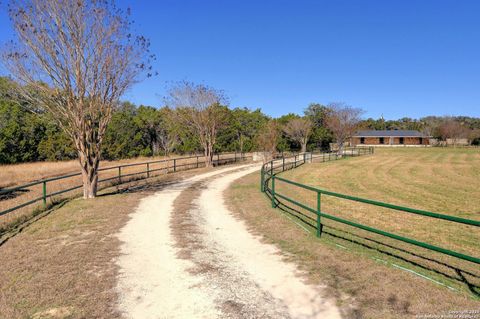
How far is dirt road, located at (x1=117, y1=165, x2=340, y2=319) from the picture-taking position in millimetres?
4785

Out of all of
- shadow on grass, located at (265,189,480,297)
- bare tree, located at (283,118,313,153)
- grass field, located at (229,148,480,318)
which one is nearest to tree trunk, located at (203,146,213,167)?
grass field, located at (229,148,480,318)

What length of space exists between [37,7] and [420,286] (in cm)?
1472

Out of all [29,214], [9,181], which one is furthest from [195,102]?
[29,214]

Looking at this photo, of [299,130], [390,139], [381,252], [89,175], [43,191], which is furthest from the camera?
[390,139]

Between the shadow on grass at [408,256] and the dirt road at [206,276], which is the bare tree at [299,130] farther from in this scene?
the dirt road at [206,276]

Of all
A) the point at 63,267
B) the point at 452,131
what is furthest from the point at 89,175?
the point at 452,131

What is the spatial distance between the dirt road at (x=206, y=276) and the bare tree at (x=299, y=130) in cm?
4670

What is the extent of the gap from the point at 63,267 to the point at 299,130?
51.6 meters

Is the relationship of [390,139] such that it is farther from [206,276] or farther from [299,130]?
[206,276]

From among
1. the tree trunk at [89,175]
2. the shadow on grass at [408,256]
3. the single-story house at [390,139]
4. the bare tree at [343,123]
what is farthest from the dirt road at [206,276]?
the single-story house at [390,139]

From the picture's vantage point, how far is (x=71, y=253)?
7.32 metres

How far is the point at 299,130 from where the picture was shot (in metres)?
55.9

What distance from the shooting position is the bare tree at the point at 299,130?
55469 millimetres

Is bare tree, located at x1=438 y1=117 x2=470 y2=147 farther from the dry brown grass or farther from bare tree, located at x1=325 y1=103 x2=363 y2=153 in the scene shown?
the dry brown grass
